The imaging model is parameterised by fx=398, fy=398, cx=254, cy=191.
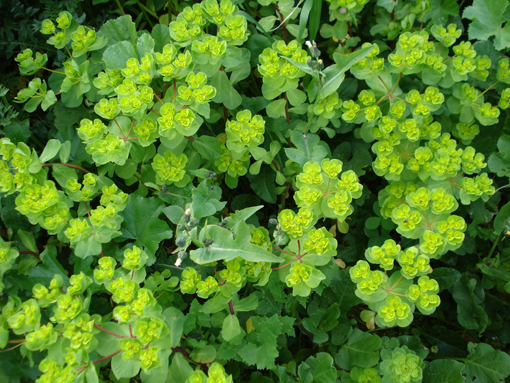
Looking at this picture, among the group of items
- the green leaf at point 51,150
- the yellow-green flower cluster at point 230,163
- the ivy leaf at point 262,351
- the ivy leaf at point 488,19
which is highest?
the ivy leaf at point 488,19

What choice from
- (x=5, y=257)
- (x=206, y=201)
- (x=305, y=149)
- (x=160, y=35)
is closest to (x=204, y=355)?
(x=206, y=201)

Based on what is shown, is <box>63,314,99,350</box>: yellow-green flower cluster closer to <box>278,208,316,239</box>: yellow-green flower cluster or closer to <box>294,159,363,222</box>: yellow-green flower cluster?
<box>278,208,316,239</box>: yellow-green flower cluster

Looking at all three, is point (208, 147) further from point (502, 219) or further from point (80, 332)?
point (502, 219)

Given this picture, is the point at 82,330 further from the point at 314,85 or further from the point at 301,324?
the point at 314,85

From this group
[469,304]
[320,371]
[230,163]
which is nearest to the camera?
[320,371]

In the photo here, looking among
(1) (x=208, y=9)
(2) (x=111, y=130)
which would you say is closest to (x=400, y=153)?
(1) (x=208, y=9)

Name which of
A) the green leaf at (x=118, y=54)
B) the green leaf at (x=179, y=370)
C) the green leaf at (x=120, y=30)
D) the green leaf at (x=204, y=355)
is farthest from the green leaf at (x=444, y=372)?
the green leaf at (x=120, y=30)

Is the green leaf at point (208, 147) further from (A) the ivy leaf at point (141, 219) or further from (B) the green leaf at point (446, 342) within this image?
(B) the green leaf at point (446, 342)
